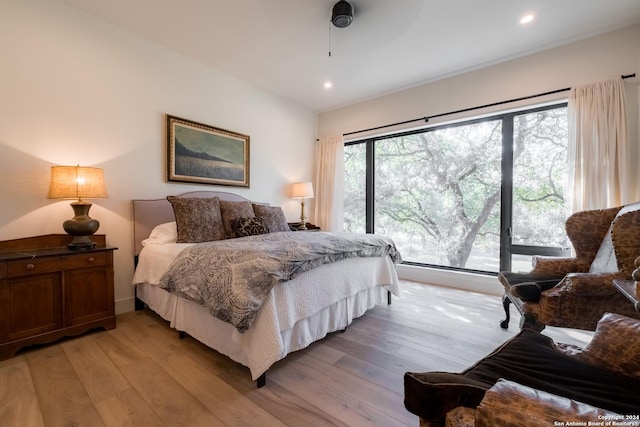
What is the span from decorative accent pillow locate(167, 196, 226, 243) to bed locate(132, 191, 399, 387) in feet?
0.65

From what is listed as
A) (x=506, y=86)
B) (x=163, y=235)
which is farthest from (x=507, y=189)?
(x=163, y=235)

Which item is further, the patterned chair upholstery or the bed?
the bed

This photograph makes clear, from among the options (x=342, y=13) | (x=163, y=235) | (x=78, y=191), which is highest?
(x=342, y=13)

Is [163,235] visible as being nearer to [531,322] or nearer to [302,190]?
[302,190]

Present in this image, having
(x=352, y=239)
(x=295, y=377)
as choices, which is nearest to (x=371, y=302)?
(x=352, y=239)

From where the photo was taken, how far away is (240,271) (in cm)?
161

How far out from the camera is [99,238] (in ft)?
8.20

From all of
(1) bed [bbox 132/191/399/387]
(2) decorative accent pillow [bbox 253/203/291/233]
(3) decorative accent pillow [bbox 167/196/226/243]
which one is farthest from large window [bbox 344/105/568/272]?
(3) decorative accent pillow [bbox 167/196/226/243]

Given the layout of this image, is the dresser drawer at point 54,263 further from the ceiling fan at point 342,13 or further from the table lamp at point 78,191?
the ceiling fan at point 342,13

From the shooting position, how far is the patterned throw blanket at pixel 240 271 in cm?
153

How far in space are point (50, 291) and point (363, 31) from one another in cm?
348

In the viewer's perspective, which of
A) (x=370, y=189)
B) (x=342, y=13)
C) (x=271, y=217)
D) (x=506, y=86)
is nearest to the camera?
(x=342, y=13)

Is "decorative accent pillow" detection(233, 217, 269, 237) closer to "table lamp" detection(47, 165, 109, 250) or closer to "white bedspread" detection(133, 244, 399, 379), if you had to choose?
"white bedspread" detection(133, 244, 399, 379)

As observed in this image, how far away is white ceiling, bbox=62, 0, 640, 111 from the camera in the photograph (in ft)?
7.68
